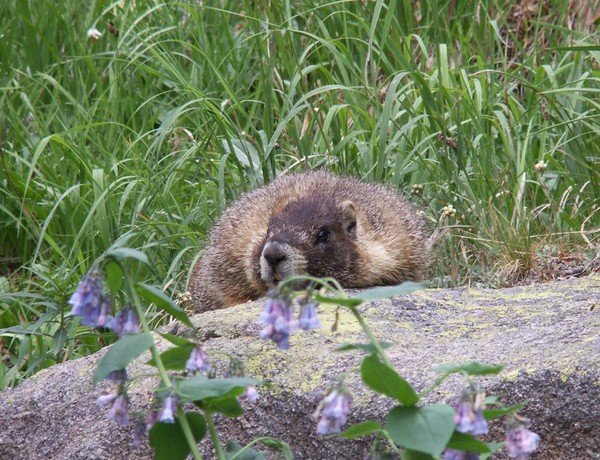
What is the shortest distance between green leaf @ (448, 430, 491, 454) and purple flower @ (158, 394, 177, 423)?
1.58ft

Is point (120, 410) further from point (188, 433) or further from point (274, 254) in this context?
point (274, 254)

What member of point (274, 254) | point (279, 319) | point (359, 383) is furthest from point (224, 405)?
point (274, 254)

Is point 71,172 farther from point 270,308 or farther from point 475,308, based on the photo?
point 270,308

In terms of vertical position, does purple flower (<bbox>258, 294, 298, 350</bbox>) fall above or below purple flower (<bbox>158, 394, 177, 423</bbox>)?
above

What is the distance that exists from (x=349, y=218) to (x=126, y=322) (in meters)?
2.70

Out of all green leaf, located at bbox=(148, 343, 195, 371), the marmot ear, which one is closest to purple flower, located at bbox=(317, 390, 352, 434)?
green leaf, located at bbox=(148, 343, 195, 371)

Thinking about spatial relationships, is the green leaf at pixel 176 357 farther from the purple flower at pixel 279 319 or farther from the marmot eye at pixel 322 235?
the marmot eye at pixel 322 235

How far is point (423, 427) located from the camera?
1.70 metres

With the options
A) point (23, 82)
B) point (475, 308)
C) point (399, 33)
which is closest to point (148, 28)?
point (23, 82)

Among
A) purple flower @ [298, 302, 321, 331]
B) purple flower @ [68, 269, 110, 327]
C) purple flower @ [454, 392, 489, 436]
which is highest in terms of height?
purple flower @ [68, 269, 110, 327]

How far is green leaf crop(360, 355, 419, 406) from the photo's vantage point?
1.74 m

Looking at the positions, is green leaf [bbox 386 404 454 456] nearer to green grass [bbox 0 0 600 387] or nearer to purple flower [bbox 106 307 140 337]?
purple flower [bbox 106 307 140 337]

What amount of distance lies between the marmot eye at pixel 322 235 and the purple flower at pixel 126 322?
2.50m

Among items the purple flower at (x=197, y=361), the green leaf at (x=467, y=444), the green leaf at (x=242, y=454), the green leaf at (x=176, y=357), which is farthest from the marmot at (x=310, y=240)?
the green leaf at (x=467, y=444)
